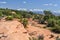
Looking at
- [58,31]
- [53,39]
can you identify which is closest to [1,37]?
[53,39]

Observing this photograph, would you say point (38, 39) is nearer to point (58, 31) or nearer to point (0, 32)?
point (0, 32)

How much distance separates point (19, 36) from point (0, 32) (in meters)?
2.43

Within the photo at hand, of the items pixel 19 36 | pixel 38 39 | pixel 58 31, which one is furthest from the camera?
pixel 58 31

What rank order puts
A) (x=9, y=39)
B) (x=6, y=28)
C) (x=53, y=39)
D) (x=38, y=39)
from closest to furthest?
(x=9, y=39), (x=6, y=28), (x=38, y=39), (x=53, y=39)

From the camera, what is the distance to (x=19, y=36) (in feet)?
73.3

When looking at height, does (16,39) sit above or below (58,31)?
above

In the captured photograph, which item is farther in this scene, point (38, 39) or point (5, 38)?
point (38, 39)

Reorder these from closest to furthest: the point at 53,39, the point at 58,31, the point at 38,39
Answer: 1. the point at 38,39
2. the point at 53,39
3. the point at 58,31

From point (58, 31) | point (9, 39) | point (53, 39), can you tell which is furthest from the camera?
point (58, 31)

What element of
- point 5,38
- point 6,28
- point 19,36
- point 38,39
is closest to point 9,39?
point 5,38

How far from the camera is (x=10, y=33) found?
2295 cm

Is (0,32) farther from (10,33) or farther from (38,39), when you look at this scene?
(38,39)

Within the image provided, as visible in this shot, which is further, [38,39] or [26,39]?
[38,39]

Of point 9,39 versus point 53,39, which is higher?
point 9,39
